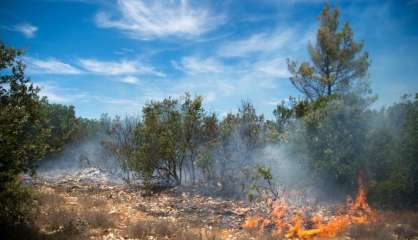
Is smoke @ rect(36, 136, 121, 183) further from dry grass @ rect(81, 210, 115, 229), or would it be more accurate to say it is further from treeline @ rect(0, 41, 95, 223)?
treeline @ rect(0, 41, 95, 223)

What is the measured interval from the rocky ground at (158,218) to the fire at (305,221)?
0.93 ft

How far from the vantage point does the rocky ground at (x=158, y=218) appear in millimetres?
7379

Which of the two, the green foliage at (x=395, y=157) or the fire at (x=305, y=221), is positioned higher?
the green foliage at (x=395, y=157)

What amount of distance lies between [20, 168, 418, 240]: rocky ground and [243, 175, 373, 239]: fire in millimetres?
282

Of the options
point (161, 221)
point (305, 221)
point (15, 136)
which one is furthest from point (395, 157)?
point (15, 136)

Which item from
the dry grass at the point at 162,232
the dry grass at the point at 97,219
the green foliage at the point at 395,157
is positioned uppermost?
the green foliage at the point at 395,157

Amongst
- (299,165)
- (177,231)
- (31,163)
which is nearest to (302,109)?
(299,165)

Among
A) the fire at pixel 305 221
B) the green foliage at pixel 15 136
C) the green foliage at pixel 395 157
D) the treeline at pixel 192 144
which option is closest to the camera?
the green foliage at pixel 15 136

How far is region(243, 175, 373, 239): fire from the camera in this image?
25.2 feet

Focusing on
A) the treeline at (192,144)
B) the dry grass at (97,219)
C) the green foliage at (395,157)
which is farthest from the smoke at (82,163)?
the green foliage at (395,157)

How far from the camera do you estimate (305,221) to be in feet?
26.8

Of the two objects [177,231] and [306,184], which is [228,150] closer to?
[306,184]

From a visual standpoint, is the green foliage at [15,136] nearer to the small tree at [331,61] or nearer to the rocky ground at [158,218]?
the rocky ground at [158,218]

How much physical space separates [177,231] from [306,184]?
5.94 metres
